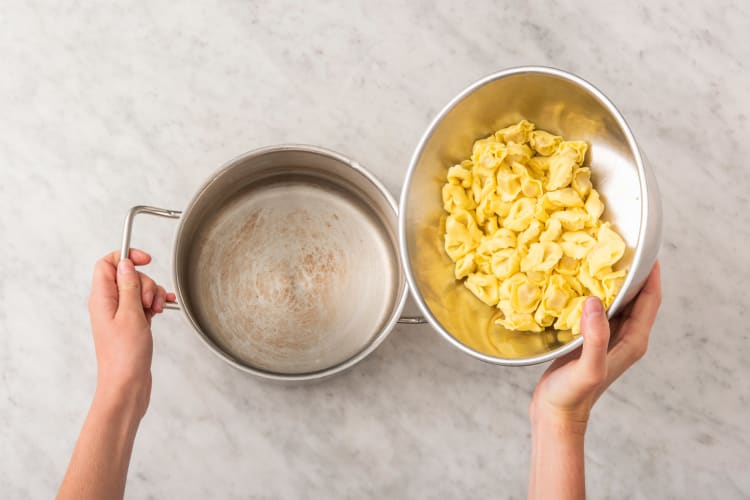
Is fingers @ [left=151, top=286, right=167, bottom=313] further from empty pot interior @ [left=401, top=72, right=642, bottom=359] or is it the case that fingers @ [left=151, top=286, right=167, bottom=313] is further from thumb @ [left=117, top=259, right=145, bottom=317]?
empty pot interior @ [left=401, top=72, right=642, bottom=359]

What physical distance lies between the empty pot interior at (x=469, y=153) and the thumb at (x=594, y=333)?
0.27 feet

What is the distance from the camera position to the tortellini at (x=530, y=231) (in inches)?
30.8

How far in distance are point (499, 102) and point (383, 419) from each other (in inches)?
20.7

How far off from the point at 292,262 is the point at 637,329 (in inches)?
20.2

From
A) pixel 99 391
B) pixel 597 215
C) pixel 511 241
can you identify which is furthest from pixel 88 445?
pixel 597 215

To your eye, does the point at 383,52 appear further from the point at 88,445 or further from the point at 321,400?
the point at 88,445

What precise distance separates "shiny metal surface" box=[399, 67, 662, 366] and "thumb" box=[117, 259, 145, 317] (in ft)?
1.13

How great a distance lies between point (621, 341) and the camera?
2.64 ft

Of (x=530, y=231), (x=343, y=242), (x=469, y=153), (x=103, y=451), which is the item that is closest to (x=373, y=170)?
A: (x=343, y=242)

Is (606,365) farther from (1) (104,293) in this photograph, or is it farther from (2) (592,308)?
(1) (104,293)

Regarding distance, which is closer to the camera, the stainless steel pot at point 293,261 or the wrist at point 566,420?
the wrist at point 566,420

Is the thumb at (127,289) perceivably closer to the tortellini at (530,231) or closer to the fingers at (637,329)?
the tortellini at (530,231)

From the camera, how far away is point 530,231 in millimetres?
804

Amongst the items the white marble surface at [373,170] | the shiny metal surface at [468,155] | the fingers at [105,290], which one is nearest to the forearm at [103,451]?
the fingers at [105,290]
